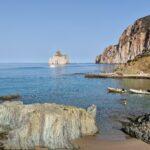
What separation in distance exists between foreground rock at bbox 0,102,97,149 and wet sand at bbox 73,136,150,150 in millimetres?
1315

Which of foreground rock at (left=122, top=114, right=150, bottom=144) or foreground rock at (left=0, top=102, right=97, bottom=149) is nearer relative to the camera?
foreground rock at (left=0, top=102, right=97, bottom=149)

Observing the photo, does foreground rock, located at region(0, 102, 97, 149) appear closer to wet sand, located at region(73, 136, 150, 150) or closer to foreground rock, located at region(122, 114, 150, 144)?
wet sand, located at region(73, 136, 150, 150)

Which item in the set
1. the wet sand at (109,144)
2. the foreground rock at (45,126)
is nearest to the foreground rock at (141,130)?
the wet sand at (109,144)

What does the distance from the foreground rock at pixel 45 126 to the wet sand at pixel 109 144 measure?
131 cm

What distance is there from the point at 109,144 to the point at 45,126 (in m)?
7.51

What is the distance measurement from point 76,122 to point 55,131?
4809mm

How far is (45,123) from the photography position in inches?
1512

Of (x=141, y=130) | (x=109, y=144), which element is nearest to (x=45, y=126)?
(x=109, y=144)

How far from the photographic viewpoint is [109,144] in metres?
41.1

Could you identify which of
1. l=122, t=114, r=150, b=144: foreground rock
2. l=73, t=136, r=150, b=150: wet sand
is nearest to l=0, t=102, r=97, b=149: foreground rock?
l=73, t=136, r=150, b=150: wet sand

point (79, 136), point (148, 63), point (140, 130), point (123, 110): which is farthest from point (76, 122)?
point (148, 63)

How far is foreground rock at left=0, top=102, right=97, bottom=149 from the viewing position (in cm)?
3753

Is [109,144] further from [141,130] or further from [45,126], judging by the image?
[45,126]

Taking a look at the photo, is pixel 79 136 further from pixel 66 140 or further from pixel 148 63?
pixel 148 63
